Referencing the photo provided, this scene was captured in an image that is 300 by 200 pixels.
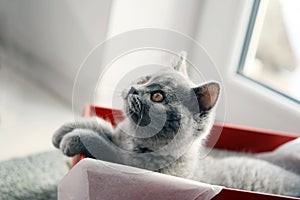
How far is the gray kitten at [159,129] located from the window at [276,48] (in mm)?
477

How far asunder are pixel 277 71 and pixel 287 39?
9 centimetres

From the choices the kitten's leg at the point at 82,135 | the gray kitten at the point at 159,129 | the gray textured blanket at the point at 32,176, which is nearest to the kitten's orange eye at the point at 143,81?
the gray kitten at the point at 159,129

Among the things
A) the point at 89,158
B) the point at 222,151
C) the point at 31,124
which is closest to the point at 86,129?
the point at 89,158

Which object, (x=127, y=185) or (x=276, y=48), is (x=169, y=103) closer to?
(x=127, y=185)

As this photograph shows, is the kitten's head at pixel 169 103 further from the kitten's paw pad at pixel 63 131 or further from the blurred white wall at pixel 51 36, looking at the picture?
the blurred white wall at pixel 51 36

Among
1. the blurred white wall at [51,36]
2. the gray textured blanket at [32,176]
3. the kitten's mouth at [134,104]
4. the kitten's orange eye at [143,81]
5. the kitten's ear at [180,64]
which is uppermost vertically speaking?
the kitten's ear at [180,64]

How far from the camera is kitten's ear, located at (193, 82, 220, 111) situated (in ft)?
2.57

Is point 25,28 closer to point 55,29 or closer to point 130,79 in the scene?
point 55,29

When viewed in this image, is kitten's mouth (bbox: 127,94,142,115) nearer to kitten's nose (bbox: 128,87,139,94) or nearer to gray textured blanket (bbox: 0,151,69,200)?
kitten's nose (bbox: 128,87,139,94)

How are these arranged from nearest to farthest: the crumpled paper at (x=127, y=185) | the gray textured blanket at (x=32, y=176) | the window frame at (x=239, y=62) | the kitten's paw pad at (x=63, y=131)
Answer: the crumpled paper at (x=127, y=185), the kitten's paw pad at (x=63, y=131), the gray textured blanket at (x=32, y=176), the window frame at (x=239, y=62)

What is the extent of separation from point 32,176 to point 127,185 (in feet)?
1.22

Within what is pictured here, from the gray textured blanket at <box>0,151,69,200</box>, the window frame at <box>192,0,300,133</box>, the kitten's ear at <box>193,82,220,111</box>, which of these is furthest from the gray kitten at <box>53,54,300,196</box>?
the window frame at <box>192,0,300,133</box>

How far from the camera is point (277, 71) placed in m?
1.31

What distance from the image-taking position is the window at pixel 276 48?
1.26 m
